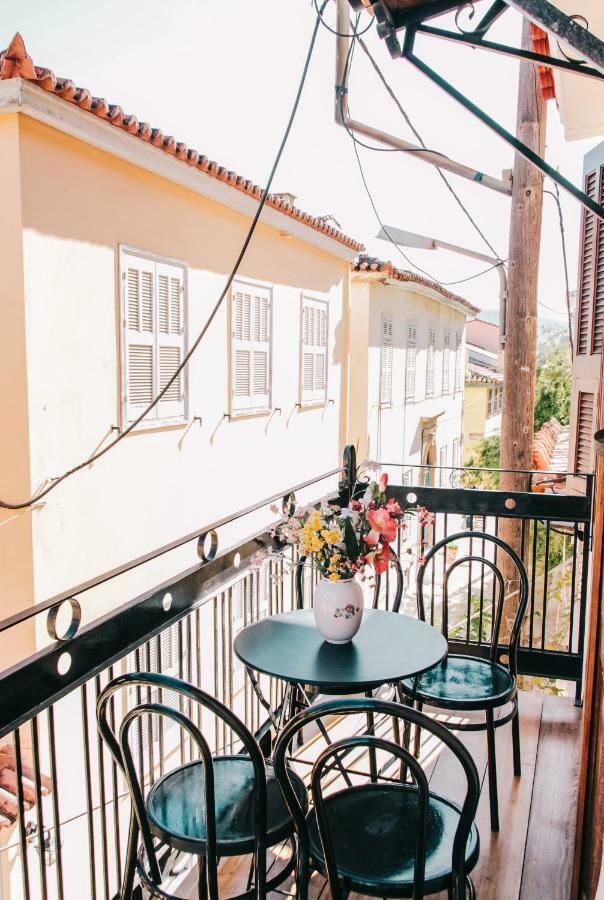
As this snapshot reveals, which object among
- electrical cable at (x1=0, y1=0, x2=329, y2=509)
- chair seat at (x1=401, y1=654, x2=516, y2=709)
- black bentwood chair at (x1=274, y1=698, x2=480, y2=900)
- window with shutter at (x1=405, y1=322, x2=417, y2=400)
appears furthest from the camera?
window with shutter at (x1=405, y1=322, x2=417, y2=400)

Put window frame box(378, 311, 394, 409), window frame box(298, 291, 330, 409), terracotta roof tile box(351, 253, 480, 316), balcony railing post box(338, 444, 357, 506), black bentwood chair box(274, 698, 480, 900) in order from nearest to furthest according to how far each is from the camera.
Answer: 1. black bentwood chair box(274, 698, 480, 900)
2. balcony railing post box(338, 444, 357, 506)
3. window frame box(298, 291, 330, 409)
4. terracotta roof tile box(351, 253, 480, 316)
5. window frame box(378, 311, 394, 409)

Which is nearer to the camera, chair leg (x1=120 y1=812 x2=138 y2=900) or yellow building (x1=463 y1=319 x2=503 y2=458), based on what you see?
chair leg (x1=120 y1=812 x2=138 y2=900)

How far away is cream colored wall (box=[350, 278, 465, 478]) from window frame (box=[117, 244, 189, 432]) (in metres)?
4.32

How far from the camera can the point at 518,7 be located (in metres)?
1.51

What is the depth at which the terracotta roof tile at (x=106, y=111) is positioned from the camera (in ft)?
14.2

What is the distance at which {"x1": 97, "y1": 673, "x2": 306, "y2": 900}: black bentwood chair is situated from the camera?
1.43 metres

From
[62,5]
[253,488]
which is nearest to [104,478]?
[253,488]

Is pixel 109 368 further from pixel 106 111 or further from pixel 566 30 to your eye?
pixel 566 30

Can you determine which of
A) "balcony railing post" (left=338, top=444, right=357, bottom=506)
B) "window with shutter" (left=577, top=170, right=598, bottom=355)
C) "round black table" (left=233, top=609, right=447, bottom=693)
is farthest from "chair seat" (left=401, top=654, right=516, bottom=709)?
"window with shutter" (left=577, top=170, right=598, bottom=355)

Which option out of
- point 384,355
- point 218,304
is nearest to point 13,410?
point 218,304

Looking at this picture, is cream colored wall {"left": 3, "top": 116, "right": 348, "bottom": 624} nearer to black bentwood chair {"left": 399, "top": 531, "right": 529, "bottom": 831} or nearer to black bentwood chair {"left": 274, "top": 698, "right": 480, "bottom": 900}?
black bentwood chair {"left": 399, "top": 531, "right": 529, "bottom": 831}

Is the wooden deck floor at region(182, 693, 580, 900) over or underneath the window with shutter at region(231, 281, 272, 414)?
underneath

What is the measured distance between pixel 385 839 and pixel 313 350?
8613 millimetres

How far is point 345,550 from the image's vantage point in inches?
87.4
